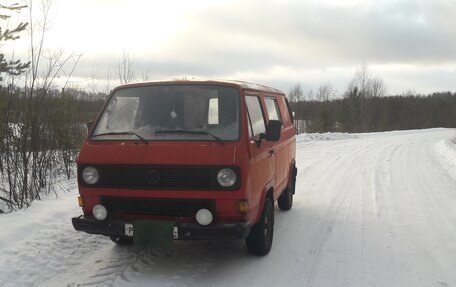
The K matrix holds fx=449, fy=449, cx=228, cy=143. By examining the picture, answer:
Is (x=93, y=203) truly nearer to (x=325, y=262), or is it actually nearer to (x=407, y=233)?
(x=325, y=262)

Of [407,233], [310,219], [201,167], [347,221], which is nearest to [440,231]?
[407,233]

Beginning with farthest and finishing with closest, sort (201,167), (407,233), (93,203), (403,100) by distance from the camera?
1. (403,100)
2. (407,233)
3. (93,203)
4. (201,167)

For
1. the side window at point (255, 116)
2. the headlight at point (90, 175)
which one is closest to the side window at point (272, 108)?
the side window at point (255, 116)

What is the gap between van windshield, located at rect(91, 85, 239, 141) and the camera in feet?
16.0

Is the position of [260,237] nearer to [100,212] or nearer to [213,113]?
[213,113]

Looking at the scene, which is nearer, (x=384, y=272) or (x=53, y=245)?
(x=384, y=272)

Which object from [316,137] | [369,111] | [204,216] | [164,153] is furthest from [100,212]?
[369,111]

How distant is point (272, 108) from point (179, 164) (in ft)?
8.93

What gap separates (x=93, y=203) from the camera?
191 inches

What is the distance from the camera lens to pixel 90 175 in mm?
4828

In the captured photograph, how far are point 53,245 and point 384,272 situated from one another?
400 cm

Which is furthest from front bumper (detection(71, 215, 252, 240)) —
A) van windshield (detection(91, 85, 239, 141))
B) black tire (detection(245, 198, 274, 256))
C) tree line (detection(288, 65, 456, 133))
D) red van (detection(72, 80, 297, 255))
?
tree line (detection(288, 65, 456, 133))

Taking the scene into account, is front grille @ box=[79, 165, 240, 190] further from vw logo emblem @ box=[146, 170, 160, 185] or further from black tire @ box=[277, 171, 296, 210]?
black tire @ box=[277, 171, 296, 210]

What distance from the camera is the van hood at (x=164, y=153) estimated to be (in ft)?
14.9
